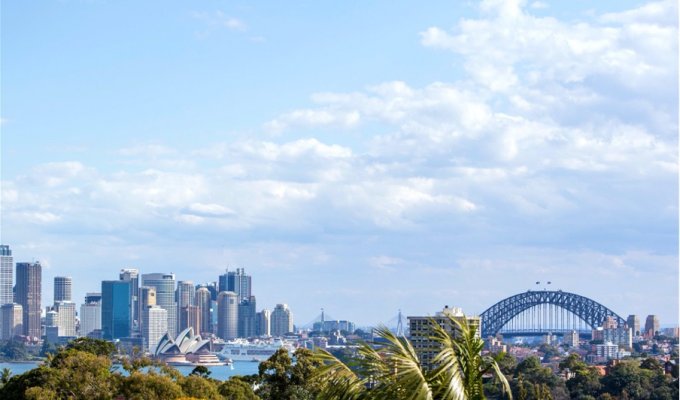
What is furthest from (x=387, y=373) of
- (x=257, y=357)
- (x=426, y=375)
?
(x=257, y=357)

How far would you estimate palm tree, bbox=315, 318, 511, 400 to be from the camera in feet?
22.2

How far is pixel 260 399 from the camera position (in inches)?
1196

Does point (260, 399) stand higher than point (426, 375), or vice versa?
point (426, 375)

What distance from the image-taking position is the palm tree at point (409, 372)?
22.2 ft

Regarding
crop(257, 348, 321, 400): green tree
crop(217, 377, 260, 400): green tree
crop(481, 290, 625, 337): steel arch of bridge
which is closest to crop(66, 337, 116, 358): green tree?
crop(217, 377, 260, 400): green tree

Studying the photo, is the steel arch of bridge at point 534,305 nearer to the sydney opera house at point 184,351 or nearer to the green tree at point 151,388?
the sydney opera house at point 184,351

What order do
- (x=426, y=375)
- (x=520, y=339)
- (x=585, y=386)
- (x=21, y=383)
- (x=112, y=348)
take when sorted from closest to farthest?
(x=426, y=375) < (x=21, y=383) < (x=112, y=348) < (x=585, y=386) < (x=520, y=339)

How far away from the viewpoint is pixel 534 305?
547ft

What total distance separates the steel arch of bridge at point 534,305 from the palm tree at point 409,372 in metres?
158

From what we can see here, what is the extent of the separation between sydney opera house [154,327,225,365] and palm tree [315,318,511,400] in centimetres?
14525

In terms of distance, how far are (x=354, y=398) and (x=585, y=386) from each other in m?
56.0

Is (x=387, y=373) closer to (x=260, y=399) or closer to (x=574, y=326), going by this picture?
Result: (x=260, y=399)

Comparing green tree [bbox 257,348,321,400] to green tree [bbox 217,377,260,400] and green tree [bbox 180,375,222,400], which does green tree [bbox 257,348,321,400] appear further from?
green tree [bbox 180,375,222,400]

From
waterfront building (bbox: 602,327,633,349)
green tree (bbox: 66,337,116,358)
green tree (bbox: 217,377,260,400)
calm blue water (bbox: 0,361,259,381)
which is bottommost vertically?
calm blue water (bbox: 0,361,259,381)
